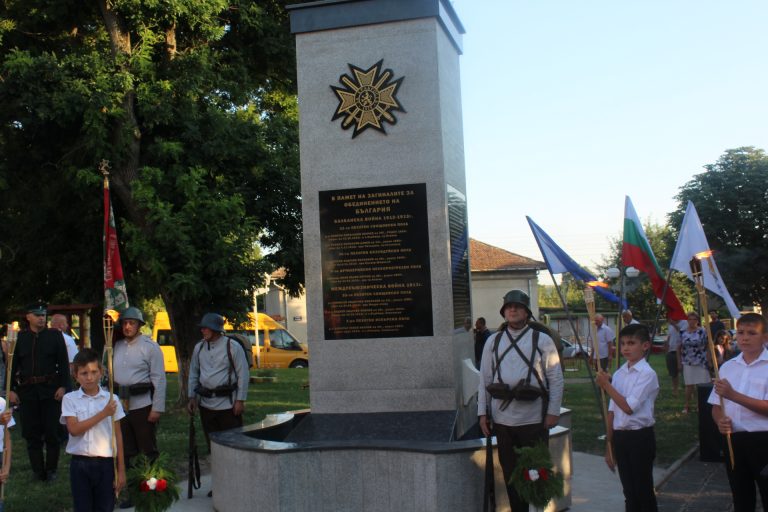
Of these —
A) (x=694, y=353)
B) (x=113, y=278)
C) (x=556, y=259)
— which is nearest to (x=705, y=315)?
(x=556, y=259)

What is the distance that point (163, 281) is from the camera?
16.8 m

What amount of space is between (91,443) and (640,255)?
657 centimetres

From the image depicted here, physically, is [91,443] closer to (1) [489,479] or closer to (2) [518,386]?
(1) [489,479]

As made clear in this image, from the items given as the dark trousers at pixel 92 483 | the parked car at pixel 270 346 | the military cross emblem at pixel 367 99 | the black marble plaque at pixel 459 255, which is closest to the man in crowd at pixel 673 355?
the black marble plaque at pixel 459 255

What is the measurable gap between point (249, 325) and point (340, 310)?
1003 cm

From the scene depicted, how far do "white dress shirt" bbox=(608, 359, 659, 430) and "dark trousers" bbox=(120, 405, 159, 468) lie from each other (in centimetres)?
448

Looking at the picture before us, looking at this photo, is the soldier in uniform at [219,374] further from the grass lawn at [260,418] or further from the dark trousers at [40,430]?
the dark trousers at [40,430]

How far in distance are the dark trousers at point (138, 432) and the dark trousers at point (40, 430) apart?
2344 millimetres

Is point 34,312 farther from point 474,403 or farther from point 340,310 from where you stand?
point 474,403

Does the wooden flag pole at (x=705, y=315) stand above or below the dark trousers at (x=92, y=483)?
above

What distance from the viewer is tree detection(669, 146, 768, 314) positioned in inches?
1646

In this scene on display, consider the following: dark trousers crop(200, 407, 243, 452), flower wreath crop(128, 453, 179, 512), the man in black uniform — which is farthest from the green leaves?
flower wreath crop(128, 453, 179, 512)

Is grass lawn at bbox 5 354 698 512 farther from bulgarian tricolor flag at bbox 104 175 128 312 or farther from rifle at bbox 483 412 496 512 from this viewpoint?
rifle at bbox 483 412 496 512

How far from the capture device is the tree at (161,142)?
1666cm
